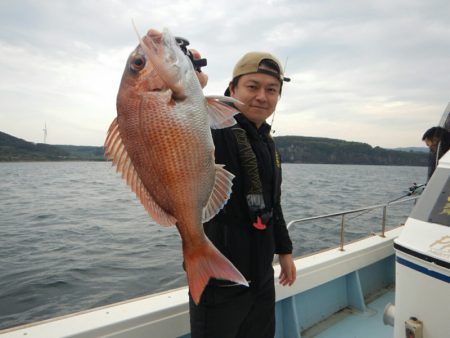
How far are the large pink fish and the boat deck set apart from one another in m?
2.84

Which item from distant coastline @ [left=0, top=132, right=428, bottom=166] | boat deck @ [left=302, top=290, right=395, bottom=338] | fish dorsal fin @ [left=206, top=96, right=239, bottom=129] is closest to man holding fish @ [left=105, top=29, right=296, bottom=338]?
fish dorsal fin @ [left=206, top=96, right=239, bottom=129]

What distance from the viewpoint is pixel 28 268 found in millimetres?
9047

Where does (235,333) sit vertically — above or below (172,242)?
above

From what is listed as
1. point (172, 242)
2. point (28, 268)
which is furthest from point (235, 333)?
point (172, 242)

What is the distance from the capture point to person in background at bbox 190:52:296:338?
6.17 ft

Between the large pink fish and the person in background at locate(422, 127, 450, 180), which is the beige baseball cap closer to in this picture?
the large pink fish

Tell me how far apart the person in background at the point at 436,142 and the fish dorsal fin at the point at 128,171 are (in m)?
4.00

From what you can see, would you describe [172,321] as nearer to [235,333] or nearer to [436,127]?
[235,333]

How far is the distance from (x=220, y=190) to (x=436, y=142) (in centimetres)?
408

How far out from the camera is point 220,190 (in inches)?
59.3

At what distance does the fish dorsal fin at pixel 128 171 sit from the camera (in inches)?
55.6

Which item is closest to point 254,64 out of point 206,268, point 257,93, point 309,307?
point 257,93

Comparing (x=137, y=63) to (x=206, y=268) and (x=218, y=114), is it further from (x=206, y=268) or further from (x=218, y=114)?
(x=206, y=268)

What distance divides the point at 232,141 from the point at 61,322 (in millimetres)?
1644
